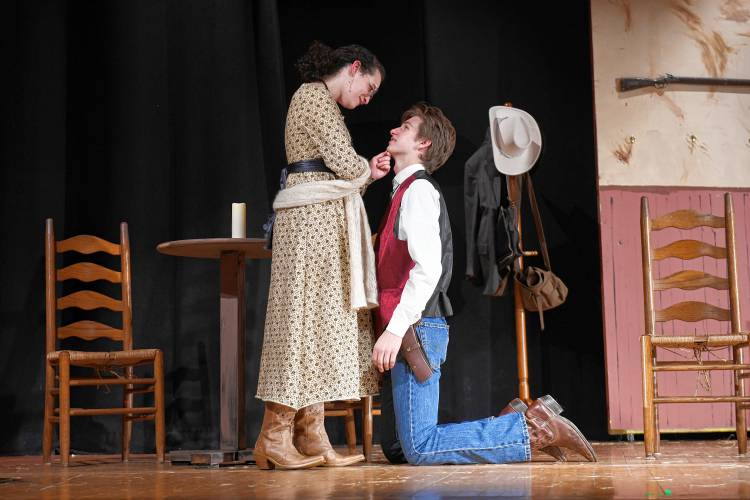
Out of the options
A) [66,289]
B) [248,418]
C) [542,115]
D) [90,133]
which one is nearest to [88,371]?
[66,289]

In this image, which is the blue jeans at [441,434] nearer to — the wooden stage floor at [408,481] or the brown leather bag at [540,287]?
the wooden stage floor at [408,481]

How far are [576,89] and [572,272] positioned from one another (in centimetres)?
98

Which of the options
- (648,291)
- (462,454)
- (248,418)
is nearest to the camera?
(462,454)

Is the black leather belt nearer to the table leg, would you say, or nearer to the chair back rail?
the table leg

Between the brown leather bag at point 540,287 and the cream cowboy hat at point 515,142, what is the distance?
226mm

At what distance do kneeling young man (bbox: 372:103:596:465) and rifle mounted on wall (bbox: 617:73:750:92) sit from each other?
2114 mm

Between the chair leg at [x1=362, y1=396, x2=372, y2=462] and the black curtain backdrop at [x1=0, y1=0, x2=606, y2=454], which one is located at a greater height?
the black curtain backdrop at [x1=0, y1=0, x2=606, y2=454]

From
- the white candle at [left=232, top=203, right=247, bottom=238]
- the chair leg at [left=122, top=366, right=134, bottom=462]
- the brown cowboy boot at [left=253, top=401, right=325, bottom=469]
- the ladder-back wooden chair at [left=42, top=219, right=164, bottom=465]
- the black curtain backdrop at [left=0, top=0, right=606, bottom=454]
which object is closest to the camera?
the brown cowboy boot at [left=253, top=401, right=325, bottom=469]

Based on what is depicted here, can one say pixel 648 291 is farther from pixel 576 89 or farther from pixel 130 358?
pixel 130 358

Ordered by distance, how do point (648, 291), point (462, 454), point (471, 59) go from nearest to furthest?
point (462, 454) → point (648, 291) → point (471, 59)

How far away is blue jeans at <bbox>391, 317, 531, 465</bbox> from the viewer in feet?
9.70

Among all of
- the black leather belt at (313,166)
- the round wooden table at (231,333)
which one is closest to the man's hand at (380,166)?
the black leather belt at (313,166)

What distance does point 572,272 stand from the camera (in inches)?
190

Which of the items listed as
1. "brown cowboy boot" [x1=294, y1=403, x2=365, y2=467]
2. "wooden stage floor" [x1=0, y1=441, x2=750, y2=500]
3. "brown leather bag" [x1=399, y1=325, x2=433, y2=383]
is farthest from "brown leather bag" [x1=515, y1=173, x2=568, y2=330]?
"brown cowboy boot" [x1=294, y1=403, x2=365, y2=467]
